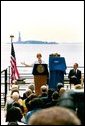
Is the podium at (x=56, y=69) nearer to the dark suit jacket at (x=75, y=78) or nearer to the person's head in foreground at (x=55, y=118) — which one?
the dark suit jacket at (x=75, y=78)

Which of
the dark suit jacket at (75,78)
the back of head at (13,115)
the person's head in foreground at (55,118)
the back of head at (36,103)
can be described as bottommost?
the back of head at (13,115)

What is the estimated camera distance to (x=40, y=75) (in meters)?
8.93

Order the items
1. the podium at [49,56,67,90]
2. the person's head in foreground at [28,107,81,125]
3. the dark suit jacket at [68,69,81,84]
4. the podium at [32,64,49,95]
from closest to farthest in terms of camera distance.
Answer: the person's head in foreground at [28,107,81,125], the podium at [49,56,67,90], the podium at [32,64,49,95], the dark suit jacket at [68,69,81,84]

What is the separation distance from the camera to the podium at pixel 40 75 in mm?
8812

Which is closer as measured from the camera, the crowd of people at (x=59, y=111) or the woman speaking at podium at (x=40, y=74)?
the crowd of people at (x=59, y=111)

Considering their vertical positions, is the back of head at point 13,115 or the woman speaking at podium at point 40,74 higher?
the woman speaking at podium at point 40,74

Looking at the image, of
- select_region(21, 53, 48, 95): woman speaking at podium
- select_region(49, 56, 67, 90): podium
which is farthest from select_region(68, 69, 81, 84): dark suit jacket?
select_region(21, 53, 48, 95): woman speaking at podium

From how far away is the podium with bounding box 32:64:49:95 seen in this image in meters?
8.81

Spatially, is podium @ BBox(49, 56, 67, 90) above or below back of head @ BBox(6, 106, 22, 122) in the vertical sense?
above

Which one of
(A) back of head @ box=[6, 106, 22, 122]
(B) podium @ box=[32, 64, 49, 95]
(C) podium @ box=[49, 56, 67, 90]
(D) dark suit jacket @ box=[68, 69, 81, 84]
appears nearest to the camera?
(A) back of head @ box=[6, 106, 22, 122]

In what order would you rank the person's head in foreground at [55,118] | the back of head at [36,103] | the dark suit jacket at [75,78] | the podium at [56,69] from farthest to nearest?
the dark suit jacket at [75,78], the podium at [56,69], the back of head at [36,103], the person's head in foreground at [55,118]

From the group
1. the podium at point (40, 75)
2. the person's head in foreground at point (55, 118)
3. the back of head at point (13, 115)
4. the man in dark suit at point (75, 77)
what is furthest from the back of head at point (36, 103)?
the man in dark suit at point (75, 77)

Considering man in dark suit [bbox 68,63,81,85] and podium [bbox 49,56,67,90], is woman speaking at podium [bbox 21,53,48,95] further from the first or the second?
man in dark suit [bbox 68,63,81,85]

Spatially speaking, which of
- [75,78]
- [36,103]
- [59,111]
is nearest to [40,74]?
[75,78]
